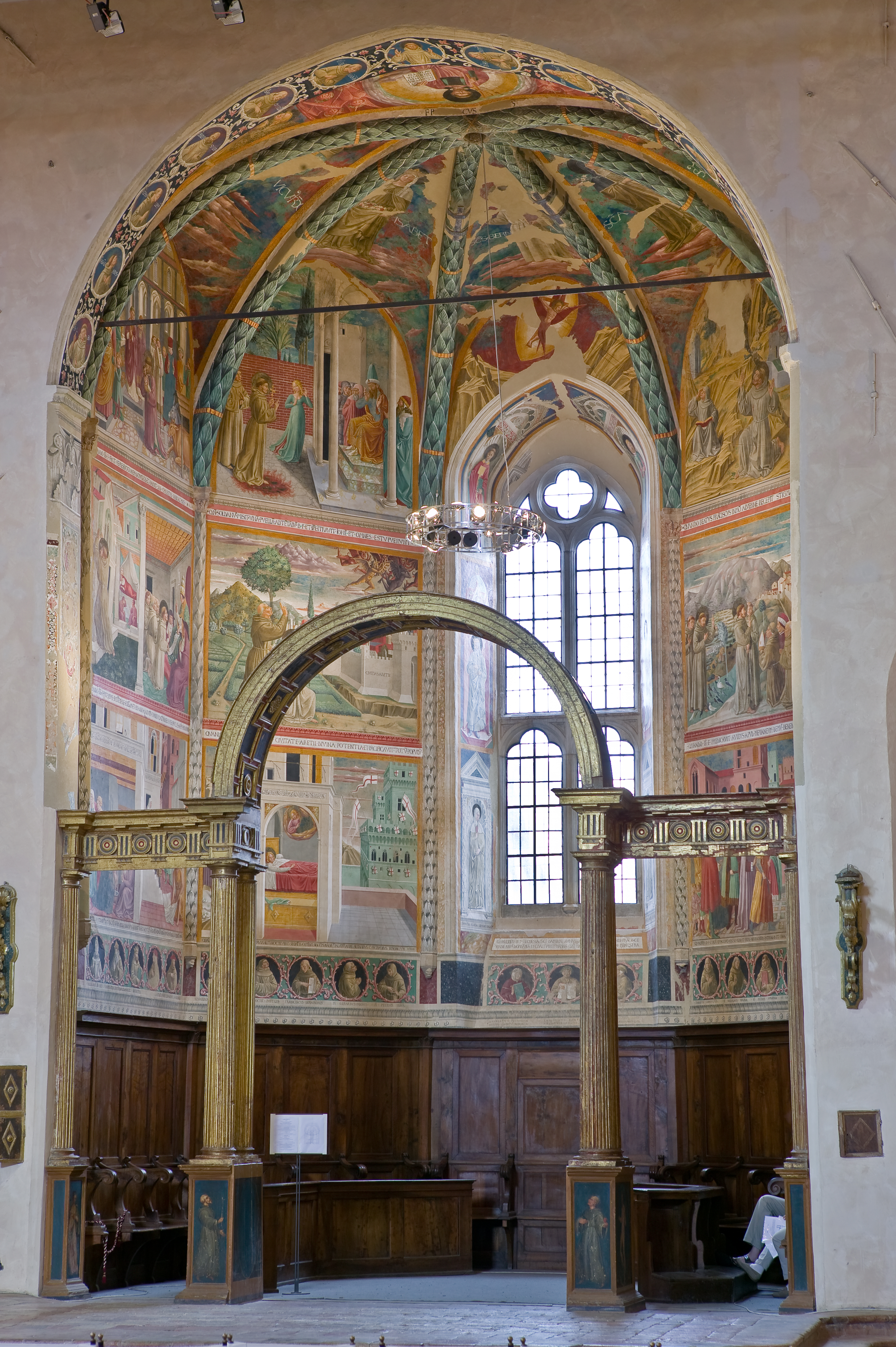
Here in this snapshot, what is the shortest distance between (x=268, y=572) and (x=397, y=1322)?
35.2ft

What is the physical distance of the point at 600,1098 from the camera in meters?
16.1

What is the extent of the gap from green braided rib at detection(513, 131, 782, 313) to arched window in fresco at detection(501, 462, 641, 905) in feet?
15.9

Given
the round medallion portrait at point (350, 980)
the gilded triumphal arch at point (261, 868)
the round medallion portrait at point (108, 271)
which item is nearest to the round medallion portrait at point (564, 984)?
the round medallion portrait at point (350, 980)

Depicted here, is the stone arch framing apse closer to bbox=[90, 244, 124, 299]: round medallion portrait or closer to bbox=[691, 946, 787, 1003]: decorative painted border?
bbox=[90, 244, 124, 299]: round medallion portrait

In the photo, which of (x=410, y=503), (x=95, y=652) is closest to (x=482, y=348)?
(x=410, y=503)

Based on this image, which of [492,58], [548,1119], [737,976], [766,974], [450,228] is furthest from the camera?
[450,228]

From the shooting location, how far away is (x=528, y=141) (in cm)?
2017

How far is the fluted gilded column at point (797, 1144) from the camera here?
15.1 metres

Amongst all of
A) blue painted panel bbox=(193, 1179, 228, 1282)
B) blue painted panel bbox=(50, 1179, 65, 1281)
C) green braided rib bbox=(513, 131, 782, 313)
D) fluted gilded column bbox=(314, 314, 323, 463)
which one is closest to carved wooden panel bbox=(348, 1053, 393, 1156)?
blue painted panel bbox=(193, 1179, 228, 1282)

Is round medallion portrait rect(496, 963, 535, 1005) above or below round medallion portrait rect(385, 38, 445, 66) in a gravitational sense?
below

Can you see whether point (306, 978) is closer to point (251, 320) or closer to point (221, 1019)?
point (221, 1019)

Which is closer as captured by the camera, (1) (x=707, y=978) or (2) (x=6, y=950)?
(2) (x=6, y=950)

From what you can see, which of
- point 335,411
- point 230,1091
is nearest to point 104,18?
point 335,411

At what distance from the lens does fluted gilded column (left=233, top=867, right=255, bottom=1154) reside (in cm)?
1666
